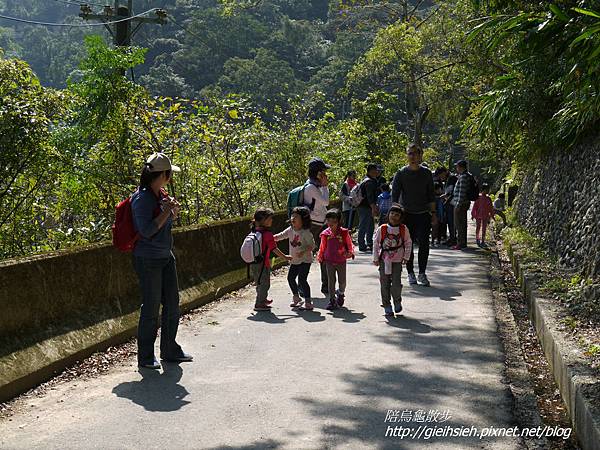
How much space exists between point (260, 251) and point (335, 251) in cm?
89

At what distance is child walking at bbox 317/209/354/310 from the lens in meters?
9.80

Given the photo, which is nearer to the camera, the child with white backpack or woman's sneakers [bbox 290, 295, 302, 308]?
the child with white backpack

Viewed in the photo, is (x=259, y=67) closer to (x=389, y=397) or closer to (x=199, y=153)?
(x=199, y=153)

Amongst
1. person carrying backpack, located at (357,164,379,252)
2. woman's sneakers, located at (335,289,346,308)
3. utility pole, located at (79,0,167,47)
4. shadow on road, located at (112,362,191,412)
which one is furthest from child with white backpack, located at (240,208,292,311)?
utility pole, located at (79,0,167,47)

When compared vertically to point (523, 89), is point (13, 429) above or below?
below

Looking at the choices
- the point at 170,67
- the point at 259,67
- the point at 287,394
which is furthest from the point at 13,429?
the point at 170,67

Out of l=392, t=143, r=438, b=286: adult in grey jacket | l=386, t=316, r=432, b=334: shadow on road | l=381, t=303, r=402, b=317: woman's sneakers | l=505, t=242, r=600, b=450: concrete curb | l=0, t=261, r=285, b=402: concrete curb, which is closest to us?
l=505, t=242, r=600, b=450: concrete curb

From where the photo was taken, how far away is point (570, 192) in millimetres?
12656

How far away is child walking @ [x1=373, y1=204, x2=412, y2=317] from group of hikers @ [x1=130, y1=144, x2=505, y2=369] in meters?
0.01

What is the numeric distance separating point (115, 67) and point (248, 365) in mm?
7321

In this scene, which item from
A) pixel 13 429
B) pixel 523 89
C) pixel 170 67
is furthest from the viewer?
pixel 170 67

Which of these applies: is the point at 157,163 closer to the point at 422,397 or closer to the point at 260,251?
the point at 422,397

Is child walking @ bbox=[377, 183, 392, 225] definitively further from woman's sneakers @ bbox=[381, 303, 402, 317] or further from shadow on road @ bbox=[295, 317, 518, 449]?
shadow on road @ bbox=[295, 317, 518, 449]

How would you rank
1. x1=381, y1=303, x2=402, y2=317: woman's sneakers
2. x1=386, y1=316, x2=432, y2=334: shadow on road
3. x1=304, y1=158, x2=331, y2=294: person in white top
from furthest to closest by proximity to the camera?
x1=304, y1=158, x2=331, y2=294: person in white top < x1=381, y1=303, x2=402, y2=317: woman's sneakers < x1=386, y1=316, x2=432, y2=334: shadow on road
